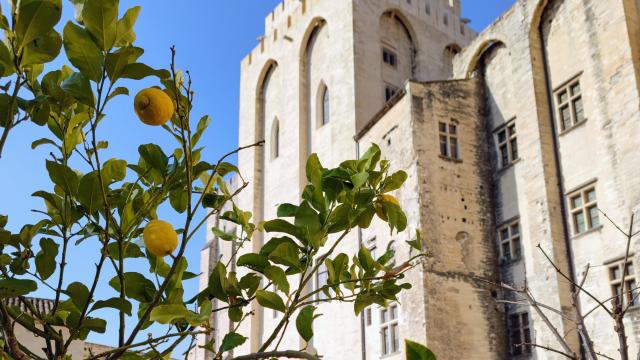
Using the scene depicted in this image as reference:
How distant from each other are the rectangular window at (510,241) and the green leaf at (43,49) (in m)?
15.9

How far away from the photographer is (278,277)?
1963 millimetres

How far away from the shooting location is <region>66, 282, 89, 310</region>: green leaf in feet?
6.64

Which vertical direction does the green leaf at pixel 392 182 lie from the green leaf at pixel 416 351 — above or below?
above

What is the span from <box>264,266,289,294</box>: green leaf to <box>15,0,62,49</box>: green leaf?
0.90 metres

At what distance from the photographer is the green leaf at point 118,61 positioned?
5.58ft

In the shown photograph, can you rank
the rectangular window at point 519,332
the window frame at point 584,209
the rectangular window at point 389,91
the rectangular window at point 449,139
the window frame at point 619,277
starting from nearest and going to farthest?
the window frame at point 619,277 → the window frame at point 584,209 → the rectangular window at point 519,332 → the rectangular window at point 449,139 → the rectangular window at point 389,91

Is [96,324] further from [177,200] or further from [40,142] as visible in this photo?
[40,142]

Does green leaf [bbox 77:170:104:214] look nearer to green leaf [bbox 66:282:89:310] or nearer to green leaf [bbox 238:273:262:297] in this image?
green leaf [bbox 66:282:89:310]

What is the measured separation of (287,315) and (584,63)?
15.4m

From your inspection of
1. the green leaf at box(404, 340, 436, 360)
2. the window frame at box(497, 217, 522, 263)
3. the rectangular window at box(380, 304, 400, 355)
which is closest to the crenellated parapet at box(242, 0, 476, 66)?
the window frame at box(497, 217, 522, 263)

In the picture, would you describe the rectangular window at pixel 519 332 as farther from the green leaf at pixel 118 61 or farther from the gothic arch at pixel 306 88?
the green leaf at pixel 118 61

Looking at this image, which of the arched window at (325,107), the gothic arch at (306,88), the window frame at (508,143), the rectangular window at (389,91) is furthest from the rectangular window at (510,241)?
the arched window at (325,107)

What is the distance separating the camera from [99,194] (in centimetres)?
191

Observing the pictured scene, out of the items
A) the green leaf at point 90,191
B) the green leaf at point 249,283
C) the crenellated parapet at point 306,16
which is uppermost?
the crenellated parapet at point 306,16
